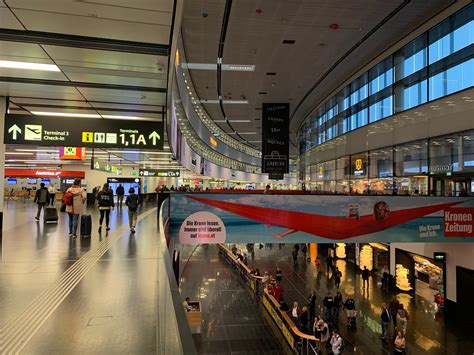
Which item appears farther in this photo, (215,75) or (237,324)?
(215,75)

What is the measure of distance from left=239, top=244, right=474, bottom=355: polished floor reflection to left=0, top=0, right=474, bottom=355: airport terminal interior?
0.32ft

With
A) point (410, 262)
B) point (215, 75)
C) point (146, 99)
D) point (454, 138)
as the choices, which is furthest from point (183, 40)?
point (410, 262)

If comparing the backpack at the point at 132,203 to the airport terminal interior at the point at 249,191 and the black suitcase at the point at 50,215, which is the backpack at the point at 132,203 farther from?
the black suitcase at the point at 50,215

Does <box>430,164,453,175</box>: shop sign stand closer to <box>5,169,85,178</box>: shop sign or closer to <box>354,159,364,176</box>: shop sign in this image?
<box>354,159,364,176</box>: shop sign

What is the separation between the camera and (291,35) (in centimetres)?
1478

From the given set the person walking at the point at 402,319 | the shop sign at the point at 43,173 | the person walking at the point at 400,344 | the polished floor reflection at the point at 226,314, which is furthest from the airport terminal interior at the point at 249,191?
the shop sign at the point at 43,173

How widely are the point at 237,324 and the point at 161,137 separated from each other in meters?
10.2

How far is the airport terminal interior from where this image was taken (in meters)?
4.50

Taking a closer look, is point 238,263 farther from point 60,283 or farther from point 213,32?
point 60,283

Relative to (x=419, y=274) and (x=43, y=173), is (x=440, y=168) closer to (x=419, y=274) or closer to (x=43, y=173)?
(x=419, y=274)

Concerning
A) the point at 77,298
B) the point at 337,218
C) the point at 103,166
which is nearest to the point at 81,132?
the point at 77,298

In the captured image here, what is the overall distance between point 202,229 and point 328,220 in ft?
14.6

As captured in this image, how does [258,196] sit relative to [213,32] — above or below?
below

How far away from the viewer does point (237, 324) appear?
15727 mm
